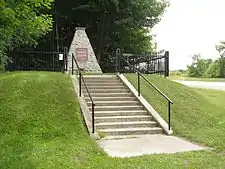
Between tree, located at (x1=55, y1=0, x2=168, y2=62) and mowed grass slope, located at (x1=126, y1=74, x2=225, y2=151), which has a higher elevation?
tree, located at (x1=55, y1=0, x2=168, y2=62)

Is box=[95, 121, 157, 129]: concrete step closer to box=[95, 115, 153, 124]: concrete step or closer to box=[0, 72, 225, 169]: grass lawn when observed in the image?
box=[95, 115, 153, 124]: concrete step

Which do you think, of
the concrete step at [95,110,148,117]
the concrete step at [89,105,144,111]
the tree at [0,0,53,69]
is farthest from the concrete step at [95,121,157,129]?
the tree at [0,0,53,69]

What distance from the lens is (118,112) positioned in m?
10.1

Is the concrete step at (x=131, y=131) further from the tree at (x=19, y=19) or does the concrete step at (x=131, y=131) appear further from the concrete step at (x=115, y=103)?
the tree at (x=19, y=19)

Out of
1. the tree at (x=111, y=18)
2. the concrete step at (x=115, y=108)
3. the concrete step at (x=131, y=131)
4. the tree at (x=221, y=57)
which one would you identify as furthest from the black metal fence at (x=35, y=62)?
the tree at (x=221, y=57)

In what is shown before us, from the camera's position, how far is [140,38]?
24.2 m

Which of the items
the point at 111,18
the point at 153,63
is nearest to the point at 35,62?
the point at 111,18

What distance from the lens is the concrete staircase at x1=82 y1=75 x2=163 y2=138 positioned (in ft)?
30.0

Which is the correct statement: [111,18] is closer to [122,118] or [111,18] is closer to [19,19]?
[122,118]

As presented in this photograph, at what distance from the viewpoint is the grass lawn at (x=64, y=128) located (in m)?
6.52

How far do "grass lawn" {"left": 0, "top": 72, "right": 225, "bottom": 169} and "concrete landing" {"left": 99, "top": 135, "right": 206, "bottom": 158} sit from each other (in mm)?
330

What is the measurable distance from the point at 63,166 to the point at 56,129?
2.32m

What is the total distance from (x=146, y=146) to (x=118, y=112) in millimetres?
2381

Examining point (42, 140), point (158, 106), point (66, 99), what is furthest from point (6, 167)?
point (158, 106)
